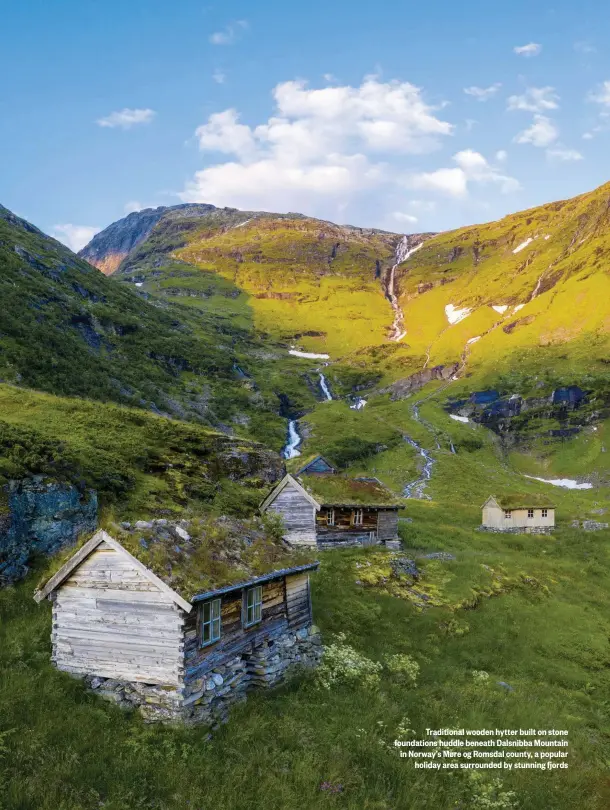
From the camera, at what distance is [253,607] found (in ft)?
60.4

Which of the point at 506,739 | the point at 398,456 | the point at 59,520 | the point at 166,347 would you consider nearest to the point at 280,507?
the point at 59,520

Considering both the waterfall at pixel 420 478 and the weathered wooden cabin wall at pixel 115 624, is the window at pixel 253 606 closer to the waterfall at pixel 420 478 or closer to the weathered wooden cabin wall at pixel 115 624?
the weathered wooden cabin wall at pixel 115 624

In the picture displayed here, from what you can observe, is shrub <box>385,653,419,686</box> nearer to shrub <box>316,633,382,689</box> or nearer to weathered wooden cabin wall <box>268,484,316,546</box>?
shrub <box>316,633,382,689</box>

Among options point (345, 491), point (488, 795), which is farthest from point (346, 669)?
point (345, 491)

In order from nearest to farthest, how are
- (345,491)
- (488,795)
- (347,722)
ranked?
(488,795) → (347,722) → (345,491)

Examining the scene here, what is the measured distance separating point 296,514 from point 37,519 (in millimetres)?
21794

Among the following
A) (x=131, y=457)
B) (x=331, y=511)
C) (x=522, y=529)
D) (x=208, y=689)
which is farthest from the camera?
(x=522, y=529)

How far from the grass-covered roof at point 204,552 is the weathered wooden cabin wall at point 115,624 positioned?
1.92 feet

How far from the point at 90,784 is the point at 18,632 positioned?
22.6ft

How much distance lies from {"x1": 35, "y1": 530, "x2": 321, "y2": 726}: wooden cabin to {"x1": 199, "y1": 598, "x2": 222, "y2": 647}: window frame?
30mm

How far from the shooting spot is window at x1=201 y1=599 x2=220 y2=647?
16.3 metres

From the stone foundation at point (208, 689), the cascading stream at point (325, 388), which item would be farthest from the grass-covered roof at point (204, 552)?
the cascading stream at point (325, 388)

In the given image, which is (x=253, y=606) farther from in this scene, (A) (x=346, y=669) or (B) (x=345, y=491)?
(B) (x=345, y=491)

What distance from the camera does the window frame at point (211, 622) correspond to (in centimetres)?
1619
